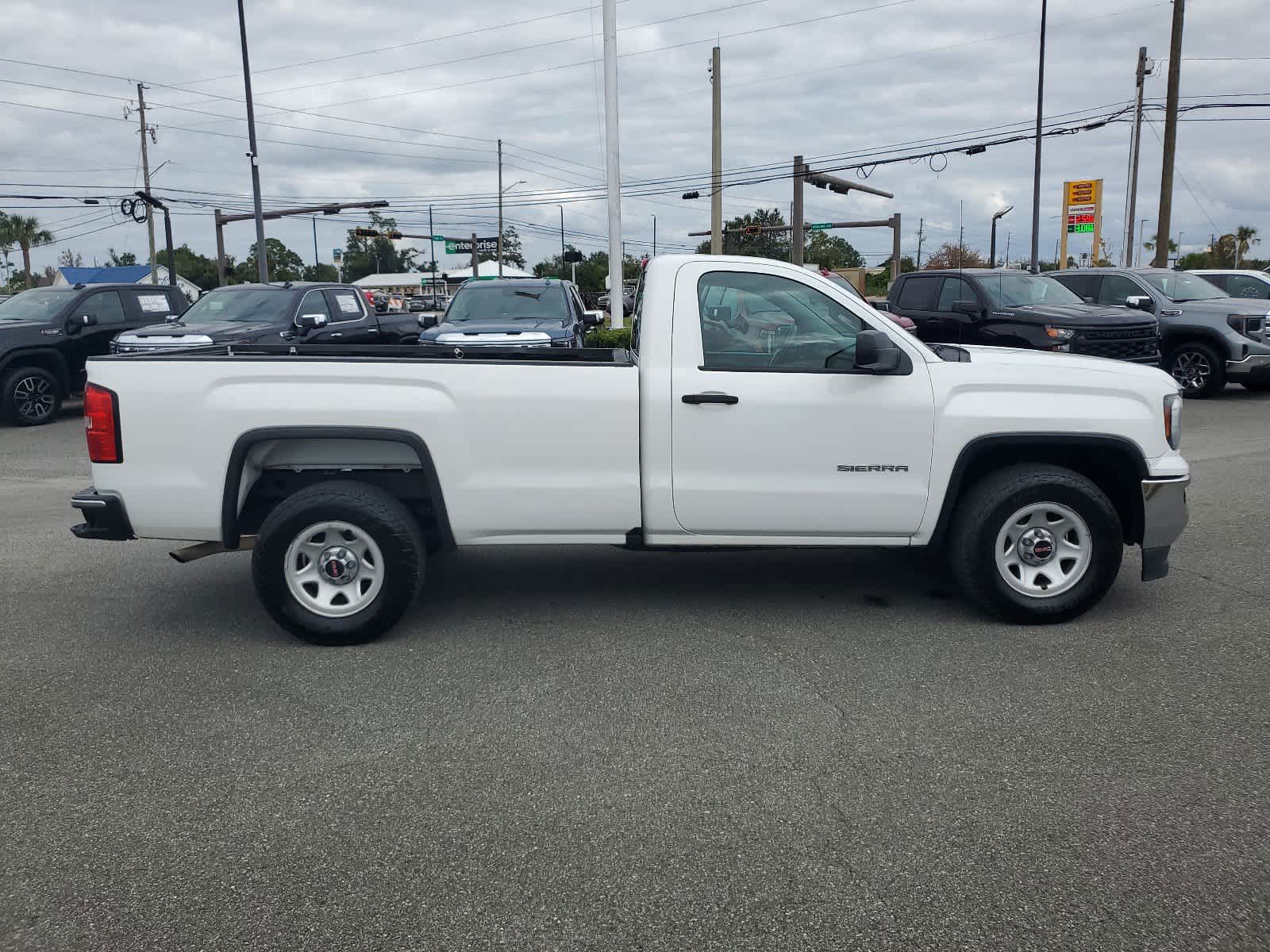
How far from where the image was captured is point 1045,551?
532 centimetres

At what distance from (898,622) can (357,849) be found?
314 centimetres

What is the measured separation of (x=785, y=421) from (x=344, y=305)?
38.1 feet

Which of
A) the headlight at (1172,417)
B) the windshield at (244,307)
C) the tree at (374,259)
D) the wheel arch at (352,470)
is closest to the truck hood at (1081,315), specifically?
the headlight at (1172,417)

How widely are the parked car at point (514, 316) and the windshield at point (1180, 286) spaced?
28.7ft

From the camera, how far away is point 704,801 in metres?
3.58

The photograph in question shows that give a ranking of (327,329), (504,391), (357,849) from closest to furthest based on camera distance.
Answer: (357,849) < (504,391) < (327,329)

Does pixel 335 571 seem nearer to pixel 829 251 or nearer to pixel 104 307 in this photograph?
pixel 104 307

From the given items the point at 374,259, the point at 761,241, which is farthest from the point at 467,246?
the point at 374,259

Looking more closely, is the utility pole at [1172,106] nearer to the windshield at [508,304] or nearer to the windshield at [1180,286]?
the windshield at [1180,286]

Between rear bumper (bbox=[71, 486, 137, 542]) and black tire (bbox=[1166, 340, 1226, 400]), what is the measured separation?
14.5 m

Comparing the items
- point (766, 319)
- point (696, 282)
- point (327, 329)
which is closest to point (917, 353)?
point (766, 319)

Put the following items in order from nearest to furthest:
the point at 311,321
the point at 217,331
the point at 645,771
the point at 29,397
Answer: the point at 645,771 < the point at 217,331 < the point at 311,321 < the point at 29,397

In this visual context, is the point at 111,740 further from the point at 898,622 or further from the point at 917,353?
the point at 917,353

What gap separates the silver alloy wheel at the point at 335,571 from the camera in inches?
203
